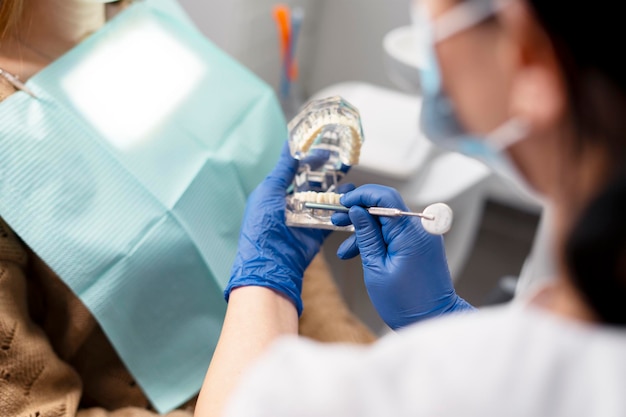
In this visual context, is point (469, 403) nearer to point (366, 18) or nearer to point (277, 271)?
point (277, 271)

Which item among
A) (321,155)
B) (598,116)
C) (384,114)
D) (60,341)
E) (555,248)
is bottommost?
(60,341)

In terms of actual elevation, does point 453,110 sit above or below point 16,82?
above

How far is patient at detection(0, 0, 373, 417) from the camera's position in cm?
92

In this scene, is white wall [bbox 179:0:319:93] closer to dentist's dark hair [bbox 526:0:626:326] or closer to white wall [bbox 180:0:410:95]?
white wall [bbox 180:0:410:95]

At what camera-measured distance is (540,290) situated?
1.75 ft

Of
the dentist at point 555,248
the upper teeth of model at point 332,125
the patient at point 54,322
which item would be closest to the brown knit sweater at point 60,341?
the patient at point 54,322

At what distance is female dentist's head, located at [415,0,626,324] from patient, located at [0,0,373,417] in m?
0.69

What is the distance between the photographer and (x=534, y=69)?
1.51 feet

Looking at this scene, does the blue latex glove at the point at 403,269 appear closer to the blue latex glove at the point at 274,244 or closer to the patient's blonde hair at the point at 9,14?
the blue latex glove at the point at 274,244

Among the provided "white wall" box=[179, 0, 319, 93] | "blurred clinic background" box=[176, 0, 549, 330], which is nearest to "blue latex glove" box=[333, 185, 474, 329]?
"blurred clinic background" box=[176, 0, 549, 330]

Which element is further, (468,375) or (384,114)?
(384,114)

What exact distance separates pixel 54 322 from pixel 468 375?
79 cm

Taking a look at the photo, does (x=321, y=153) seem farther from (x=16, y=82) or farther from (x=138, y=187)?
(x=16, y=82)

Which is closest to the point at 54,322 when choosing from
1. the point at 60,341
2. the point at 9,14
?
the point at 60,341
